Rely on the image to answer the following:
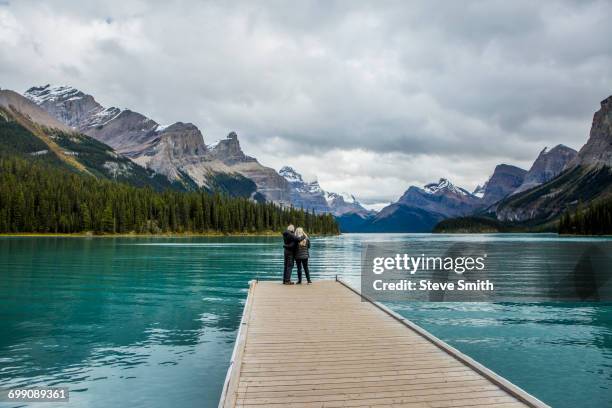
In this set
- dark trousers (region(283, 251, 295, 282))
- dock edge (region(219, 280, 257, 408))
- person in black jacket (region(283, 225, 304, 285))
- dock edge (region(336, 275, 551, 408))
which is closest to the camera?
dock edge (region(219, 280, 257, 408))

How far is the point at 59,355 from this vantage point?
64.3 ft

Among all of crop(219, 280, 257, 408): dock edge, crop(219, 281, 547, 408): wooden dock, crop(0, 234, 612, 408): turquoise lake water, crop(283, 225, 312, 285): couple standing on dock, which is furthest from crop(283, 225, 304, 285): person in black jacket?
crop(219, 280, 257, 408): dock edge

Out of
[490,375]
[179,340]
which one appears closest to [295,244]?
[179,340]

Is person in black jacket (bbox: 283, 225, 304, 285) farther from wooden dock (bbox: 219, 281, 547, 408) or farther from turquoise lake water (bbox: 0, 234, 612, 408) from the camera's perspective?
wooden dock (bbox: 219, 281, 547, 408)

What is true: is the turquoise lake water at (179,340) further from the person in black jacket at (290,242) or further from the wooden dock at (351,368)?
the person in black jacket at (290,242)

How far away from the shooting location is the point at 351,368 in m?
14.1

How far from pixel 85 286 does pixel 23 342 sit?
20234mm

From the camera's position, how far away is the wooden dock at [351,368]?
11539mm

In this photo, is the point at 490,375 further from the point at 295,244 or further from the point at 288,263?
the point at 288,263

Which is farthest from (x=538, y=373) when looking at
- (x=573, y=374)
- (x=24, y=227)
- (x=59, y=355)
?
(x=24, y=227)

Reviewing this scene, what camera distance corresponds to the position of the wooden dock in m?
11.5
